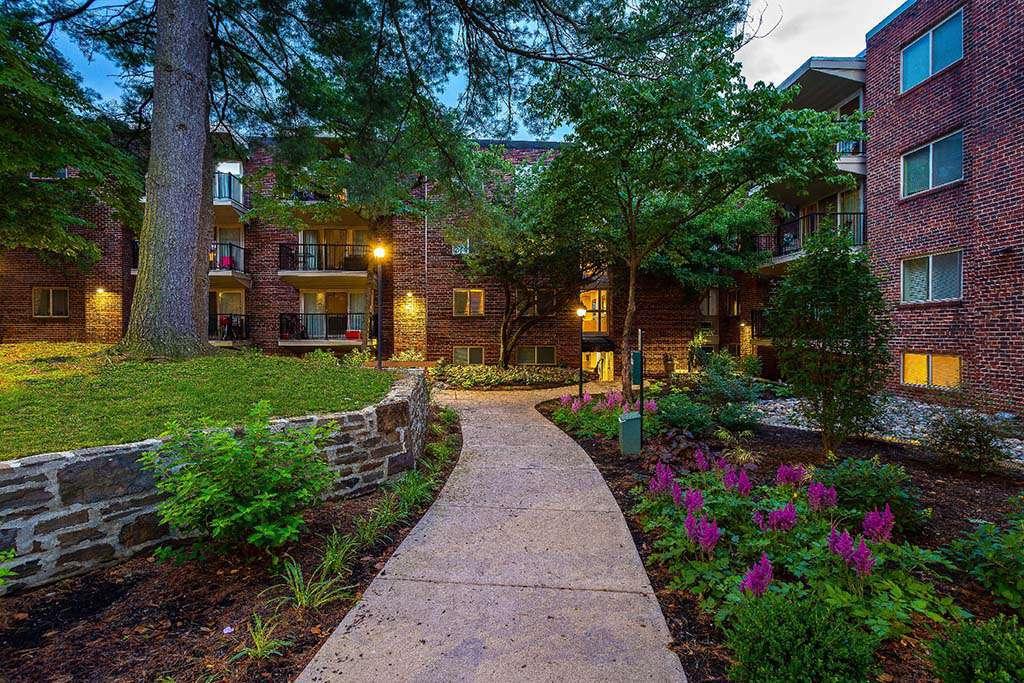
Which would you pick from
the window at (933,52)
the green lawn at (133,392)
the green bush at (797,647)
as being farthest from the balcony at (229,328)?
the window at (933,52)

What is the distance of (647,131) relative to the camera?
22.5 feet

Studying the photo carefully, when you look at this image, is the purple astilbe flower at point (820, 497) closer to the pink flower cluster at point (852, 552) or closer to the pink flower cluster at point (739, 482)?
the pink flower cluster at point (739, 482)

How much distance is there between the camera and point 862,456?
540 cm

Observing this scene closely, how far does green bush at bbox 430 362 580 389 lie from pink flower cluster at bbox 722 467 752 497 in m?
9.44

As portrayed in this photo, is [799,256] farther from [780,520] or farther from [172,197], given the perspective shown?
[172,197]

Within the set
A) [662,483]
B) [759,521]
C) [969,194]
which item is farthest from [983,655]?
[969,194]

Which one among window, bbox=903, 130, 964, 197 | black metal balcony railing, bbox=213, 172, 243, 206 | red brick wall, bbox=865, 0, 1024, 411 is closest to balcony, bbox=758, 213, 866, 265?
window, bbox=903, 130, 964, 197

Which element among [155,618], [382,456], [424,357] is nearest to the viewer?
[155,618]

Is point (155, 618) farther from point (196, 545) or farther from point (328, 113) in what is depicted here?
point (328, 113)

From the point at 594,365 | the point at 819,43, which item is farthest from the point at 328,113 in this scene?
the point at 819,43

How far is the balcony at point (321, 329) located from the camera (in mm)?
15953

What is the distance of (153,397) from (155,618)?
8.25 feet

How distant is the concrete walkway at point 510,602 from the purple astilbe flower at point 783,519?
95 centimetres

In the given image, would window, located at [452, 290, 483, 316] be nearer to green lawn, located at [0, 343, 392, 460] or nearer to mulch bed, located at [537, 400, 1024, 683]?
green lawn, located at [0, 343, 392, 460]
